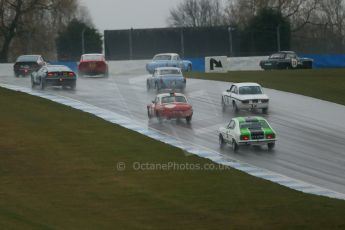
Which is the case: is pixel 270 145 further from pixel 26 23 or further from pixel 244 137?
pixel 26 23

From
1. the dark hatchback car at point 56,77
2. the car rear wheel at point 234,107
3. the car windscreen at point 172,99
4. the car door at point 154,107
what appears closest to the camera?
the car windscreen at point 172,99

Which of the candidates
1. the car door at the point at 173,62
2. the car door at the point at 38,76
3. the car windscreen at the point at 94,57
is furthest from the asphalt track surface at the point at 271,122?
the car door at the point at 173,62

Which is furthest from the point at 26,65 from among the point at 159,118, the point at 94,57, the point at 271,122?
the point at 271,122

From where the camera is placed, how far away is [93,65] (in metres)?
51.9

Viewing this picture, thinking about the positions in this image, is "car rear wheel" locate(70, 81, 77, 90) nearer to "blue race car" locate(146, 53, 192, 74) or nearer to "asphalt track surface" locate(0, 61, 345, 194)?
"asphalt track surface" locate(0, 61, 345, 194)

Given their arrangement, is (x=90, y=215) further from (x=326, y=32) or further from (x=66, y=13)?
(x=326, y=32)

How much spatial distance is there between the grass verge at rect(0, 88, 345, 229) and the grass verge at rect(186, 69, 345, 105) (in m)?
Result: 14.7

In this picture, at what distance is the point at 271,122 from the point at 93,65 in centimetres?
1875

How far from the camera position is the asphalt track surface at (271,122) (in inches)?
1086

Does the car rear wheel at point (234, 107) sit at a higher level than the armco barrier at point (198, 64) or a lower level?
lower

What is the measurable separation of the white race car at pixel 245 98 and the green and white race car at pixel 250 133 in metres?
7.30

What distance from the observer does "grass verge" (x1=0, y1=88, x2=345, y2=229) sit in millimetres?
19391

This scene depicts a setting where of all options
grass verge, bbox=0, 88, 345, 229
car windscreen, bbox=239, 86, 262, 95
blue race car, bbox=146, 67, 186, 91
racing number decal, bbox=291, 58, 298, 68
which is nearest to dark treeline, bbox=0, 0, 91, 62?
racing number decal, bbox=291, 58, 298, 68

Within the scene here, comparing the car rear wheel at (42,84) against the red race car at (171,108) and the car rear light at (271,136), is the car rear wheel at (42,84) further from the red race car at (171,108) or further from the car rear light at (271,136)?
the car rear light at (271,136)
